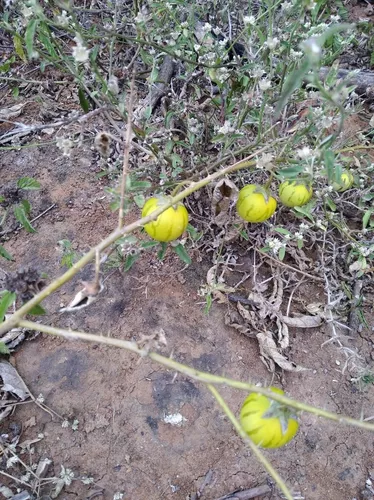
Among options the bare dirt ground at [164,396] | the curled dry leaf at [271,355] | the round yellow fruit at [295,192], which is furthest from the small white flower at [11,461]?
the round yellow fruit at [295,192]

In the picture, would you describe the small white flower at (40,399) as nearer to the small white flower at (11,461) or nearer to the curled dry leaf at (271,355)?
the small white flower at (11,461)

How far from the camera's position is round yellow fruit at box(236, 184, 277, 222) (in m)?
1.86

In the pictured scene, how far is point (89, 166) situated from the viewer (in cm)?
292

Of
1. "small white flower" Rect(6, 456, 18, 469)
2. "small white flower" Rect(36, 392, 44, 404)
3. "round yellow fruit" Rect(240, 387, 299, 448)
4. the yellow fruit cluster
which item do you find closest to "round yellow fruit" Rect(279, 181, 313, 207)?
the yellow fruit cluster

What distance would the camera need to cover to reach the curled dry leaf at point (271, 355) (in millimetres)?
→ 2205

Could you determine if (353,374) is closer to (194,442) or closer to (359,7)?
(194,442)

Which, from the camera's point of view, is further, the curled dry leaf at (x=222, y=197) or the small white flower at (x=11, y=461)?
the curled dry leaf at (x=222, y=197)

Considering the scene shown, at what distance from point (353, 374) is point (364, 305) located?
16.6 inches

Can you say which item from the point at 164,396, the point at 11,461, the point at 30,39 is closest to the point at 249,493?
the point at 164,396

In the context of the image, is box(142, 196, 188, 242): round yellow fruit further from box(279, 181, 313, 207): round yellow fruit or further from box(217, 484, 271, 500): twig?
box(217, 484, 271, 500): twig

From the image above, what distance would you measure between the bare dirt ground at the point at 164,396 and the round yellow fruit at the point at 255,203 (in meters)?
0.67

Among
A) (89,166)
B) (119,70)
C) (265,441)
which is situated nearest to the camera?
(265,441)

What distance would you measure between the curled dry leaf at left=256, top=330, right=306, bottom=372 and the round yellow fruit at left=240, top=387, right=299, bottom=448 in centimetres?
84

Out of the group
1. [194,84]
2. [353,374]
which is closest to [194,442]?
[353,374]
